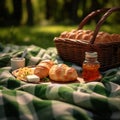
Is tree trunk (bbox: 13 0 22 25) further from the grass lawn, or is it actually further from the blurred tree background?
the grass lawn

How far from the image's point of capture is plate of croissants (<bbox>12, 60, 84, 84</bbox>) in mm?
2086

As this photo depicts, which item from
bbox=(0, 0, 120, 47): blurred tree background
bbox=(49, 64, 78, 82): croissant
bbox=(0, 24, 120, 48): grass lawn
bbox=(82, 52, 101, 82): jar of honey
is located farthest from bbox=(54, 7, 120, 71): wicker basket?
bbox=(0, 0, 120, 47): blurred tree background

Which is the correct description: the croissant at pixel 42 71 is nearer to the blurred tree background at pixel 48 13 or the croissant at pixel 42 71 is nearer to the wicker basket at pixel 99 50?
the wicker basket at pixel 99 50

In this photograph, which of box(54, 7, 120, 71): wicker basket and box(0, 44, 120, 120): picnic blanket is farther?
box(54, 7, 120, 71): wicker basket

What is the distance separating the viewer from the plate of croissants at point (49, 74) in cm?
209

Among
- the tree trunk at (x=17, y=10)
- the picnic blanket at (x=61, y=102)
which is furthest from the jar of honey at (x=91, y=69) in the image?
the tree trunk at (x=17, y=10)

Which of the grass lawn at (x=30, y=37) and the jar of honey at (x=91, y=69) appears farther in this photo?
the grass lawn at (x=30, y=37)

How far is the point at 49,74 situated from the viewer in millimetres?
2164

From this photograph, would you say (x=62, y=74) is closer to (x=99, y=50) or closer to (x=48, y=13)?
(x=99, y=50)

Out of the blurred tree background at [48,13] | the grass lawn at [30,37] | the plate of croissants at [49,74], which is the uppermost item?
the plate of croissants at [49,74]

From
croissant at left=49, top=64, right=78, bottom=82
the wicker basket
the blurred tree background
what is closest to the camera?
croissant at left=49, top=64, right=78, bottom=82

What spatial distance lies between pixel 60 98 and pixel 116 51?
902mm

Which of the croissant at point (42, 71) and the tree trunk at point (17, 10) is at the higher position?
the croissant at point (42, 71)

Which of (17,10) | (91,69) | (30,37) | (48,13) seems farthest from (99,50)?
(48,13)
